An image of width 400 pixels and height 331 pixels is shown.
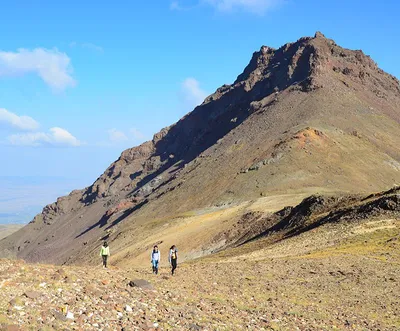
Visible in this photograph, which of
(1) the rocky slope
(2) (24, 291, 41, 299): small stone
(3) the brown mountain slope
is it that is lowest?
(1) the rocky slope

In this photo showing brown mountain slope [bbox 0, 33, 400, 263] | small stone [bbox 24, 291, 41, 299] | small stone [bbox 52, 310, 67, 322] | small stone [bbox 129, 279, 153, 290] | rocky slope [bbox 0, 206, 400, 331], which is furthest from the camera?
brown mountain slope [bbox 0, 33, 400, 263]

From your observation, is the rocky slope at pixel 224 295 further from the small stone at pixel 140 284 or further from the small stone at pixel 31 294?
the small stone at pixel 140 284

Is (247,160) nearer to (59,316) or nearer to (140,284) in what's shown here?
(140,284)

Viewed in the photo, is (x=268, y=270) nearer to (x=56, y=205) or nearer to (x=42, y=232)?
(x=42, y=232)

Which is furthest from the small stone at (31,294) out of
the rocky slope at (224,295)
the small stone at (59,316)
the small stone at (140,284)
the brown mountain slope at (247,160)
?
the brown mountain slope at (247,160)

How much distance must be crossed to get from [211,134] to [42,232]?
61.3 metres

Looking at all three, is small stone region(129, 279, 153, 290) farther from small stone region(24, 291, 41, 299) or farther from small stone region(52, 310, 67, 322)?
small stone region(52, 310, 67, 322)

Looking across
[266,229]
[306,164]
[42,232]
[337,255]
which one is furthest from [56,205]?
[337,255]

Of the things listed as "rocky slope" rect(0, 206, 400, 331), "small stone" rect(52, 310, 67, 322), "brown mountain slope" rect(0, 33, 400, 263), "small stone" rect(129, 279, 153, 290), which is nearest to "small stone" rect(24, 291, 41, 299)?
"rocky slope" rect(0, 206, 400, 331)

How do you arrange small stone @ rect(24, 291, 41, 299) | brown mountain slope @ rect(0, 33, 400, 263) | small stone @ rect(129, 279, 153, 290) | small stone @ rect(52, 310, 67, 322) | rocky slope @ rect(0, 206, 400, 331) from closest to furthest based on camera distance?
small stone @ rect(52, 310, 67, 322) → rocky slope @ rect(0, 206, 400, 331) → small stone @ rect(24, 291, 41, 299) → small stone @ rect(129, 279, 153, 290) → brown mountain slope @ rect(0, 33, 400, 263)

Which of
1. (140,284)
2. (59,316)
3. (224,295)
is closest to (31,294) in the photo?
(59,316)

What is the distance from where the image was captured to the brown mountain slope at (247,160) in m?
73.1

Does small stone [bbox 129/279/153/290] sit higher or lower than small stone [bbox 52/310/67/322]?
higher

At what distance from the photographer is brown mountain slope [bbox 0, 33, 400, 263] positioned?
2876 inches
